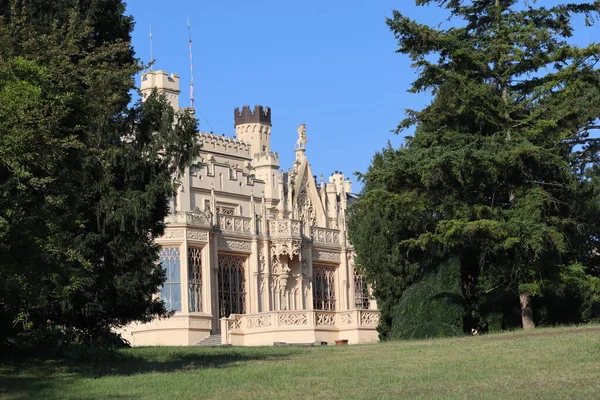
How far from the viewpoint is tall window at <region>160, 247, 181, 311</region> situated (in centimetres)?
4231

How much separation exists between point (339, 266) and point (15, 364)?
95.0ft

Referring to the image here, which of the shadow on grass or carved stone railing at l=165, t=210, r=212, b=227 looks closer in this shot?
the shadow on grass

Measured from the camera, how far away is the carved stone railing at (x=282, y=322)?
1575 inches

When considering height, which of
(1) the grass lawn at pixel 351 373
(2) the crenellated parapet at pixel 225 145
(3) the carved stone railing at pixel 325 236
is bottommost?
(1) the grass lawn at pixel 351 373

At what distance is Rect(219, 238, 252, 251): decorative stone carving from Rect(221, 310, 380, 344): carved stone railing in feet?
15.8

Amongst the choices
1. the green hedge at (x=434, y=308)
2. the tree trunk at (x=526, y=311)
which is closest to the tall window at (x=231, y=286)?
the green hedge at (x=434, y=308)

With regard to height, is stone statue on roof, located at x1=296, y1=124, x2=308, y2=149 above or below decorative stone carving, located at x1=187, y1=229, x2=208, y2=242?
above

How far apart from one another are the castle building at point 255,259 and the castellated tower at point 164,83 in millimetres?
46

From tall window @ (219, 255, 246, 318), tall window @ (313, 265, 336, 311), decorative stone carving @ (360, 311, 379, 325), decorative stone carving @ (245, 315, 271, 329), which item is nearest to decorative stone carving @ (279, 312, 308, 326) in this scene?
decorative stone carving @ (245, 315, 271, 329)

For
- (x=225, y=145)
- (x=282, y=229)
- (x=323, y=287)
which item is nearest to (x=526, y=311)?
(x=282, y=229)

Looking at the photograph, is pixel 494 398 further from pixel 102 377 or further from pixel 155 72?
pixel 155 72

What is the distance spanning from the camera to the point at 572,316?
1262 inches

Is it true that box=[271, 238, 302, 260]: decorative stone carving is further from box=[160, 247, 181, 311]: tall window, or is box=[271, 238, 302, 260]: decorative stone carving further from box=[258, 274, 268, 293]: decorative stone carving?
box=[160, 247, 181, 311]: tall window

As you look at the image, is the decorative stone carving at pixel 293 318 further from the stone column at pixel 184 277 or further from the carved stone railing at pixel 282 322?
the stone column at pixel 184 277
